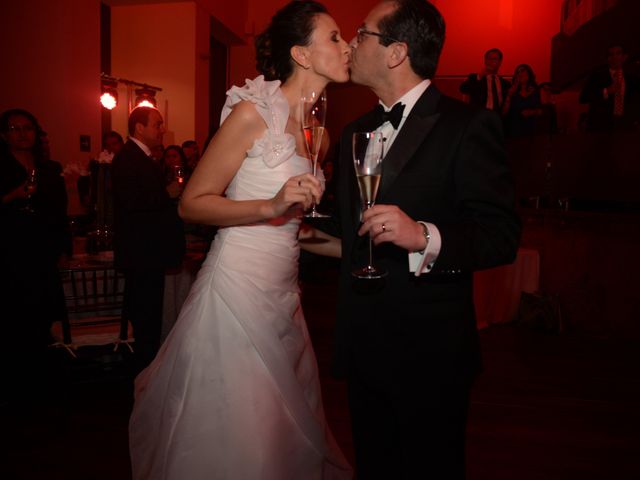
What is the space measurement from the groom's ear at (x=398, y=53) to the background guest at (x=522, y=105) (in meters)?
6.91

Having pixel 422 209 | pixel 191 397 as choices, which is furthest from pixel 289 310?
pixel 422 209

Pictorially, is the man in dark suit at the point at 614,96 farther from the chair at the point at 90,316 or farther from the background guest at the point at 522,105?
the chair at the point at 90,316

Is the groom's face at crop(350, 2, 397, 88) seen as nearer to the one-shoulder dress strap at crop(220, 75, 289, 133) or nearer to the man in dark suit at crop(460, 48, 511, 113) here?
the one-shoulder dress strap at crop(220, 75, 289, 133)

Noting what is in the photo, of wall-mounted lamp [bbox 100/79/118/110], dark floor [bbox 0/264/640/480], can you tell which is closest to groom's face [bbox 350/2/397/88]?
dark floor [bbox 0/264/640/480]

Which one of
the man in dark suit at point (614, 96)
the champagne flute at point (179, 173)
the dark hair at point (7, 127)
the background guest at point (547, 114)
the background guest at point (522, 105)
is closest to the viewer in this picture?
the dark hair at point (7, 127)

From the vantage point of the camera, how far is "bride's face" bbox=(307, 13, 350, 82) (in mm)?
2152

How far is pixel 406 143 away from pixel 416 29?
385mm

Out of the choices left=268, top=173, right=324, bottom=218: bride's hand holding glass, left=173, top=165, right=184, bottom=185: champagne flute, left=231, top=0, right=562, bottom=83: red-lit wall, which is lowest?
left=268, top=173, right=324, bottom=218: bride's hand holding glass

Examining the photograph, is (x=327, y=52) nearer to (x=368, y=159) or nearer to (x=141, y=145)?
(x=368, y=159)

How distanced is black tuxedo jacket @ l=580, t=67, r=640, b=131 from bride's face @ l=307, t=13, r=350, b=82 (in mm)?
5373

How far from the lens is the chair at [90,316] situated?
3.59m

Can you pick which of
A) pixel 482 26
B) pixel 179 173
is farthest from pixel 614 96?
pixel 482 26

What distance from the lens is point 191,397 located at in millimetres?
2055

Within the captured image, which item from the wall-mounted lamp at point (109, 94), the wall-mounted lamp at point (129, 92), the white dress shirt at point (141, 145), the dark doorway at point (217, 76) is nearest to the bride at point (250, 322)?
the white dress shirt at point (141, 145)
